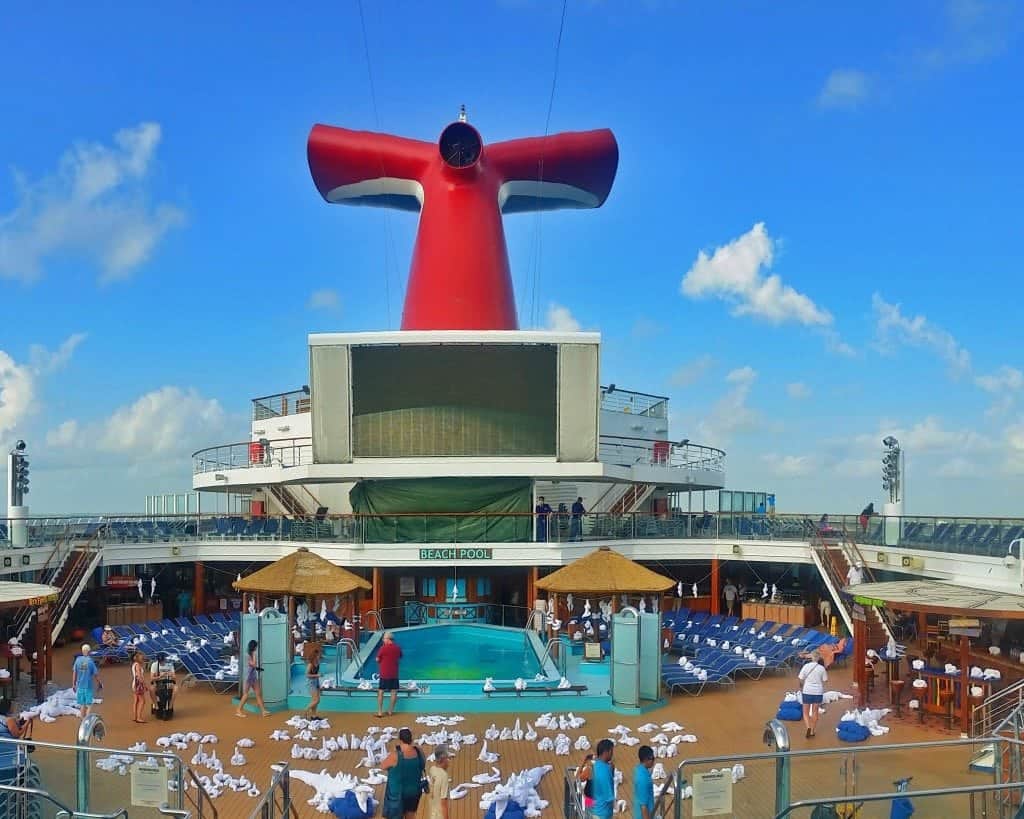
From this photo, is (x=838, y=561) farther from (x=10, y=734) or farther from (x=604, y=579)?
(x=10, y=734)

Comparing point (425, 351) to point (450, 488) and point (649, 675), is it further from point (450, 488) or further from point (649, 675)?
point (649, 675)

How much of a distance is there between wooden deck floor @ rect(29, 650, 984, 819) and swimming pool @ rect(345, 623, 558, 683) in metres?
2.71

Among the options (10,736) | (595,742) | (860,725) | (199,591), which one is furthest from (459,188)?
(10,736)

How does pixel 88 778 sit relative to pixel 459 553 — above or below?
above

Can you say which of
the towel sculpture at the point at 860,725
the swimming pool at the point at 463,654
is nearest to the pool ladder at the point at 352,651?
the swimming pool at the point at 463,654

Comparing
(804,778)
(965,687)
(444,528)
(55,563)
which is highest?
(444,528)

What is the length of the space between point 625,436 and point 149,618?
16.9 metres

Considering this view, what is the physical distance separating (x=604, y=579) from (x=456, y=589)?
27.6 feet

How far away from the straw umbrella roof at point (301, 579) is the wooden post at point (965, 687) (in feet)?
34.7

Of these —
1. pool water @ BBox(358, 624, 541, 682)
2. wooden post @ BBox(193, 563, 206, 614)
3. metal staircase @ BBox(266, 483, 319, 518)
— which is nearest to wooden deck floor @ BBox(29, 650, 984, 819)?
pool water @ BBox(358, 624, 541, 682)

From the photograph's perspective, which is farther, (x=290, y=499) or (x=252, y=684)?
(x=290, y=499)

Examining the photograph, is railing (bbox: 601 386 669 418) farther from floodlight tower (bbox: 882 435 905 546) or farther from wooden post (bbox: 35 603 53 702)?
wooden post (bbox: 35 603 53 702)

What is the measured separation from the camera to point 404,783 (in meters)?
8.16

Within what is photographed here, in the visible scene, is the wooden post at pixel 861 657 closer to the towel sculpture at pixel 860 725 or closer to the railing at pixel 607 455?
the towel sculpture at pixel 860 725
